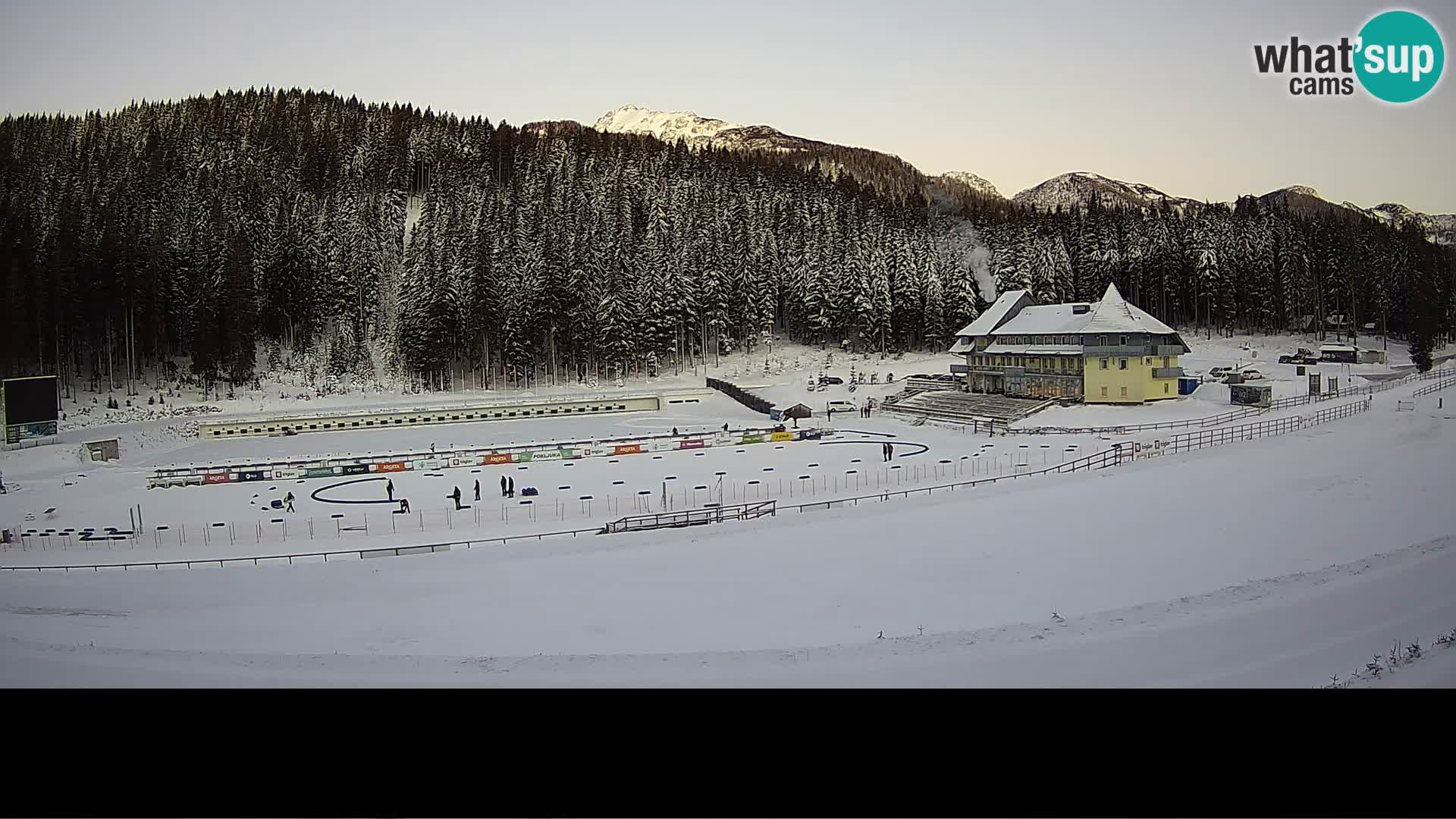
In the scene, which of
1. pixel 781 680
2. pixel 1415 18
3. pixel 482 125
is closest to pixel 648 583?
pixel 781 680

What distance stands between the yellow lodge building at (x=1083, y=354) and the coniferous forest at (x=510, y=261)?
175 inches

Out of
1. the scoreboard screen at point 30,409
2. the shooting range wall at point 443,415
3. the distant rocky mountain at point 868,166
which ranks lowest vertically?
the shooting range wall at point 443,415

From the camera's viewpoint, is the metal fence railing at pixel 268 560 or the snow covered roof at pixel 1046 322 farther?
the snow covered roof at pixel 1046 322

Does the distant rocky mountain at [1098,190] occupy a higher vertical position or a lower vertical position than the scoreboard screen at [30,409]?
higher

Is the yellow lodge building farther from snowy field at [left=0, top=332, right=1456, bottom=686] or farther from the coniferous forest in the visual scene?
snowy field at [left=0, top=332, right=1456, bottom=686]

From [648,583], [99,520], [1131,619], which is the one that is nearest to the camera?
[1131,619]

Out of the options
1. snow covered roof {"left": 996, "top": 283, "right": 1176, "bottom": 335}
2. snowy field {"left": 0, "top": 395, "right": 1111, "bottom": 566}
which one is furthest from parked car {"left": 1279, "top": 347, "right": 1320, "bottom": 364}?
snowy field {"left": 0, "top": 395, "right": 1111, "bottom": 566}

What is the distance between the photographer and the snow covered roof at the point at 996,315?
104 feet

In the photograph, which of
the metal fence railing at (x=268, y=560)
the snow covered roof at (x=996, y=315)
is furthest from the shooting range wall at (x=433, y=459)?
the snow covered roof at (x=996, y=315)

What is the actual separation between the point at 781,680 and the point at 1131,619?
322cm

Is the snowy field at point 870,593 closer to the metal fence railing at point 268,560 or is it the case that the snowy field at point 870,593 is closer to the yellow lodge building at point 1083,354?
the metal fence railing at point 268,560

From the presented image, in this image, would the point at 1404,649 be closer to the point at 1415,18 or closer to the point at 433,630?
the point at 1415,18

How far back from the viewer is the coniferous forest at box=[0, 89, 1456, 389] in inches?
1287

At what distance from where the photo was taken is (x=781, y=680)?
230 inches
